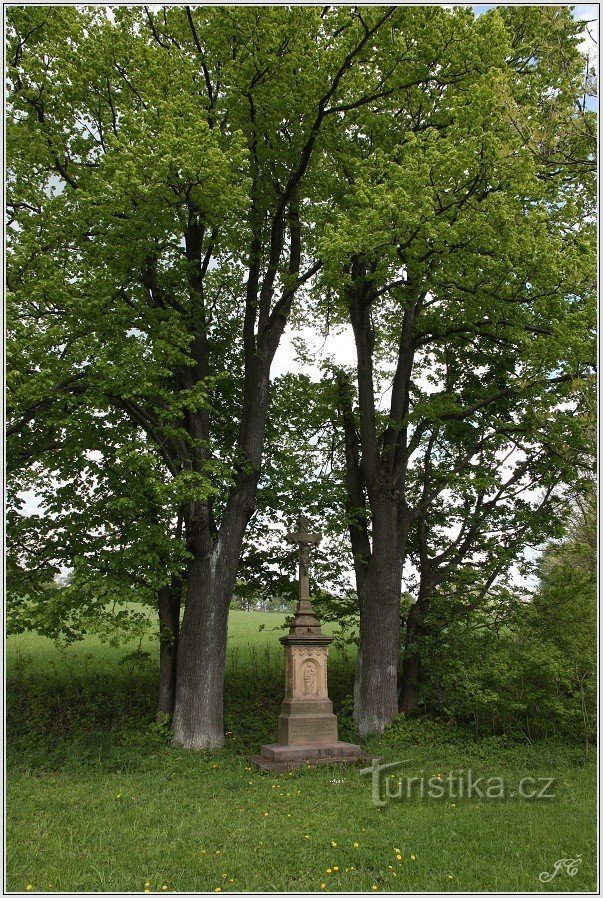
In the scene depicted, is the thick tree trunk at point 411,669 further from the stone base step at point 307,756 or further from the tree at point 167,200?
the tree at point 167,200

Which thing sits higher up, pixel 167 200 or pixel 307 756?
pixel 167 200

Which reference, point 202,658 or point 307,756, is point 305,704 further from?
point 202,658

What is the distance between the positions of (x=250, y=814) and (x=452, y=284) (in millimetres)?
8342

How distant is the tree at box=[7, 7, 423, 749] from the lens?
972cm

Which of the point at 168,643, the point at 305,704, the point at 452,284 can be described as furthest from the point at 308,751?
the point at 452,284

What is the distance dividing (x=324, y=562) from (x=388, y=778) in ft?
17.4

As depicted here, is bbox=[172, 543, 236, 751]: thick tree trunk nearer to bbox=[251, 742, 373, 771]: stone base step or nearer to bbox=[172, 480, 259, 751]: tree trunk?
bbox=[172, 480, 259, 751]: tree trunk

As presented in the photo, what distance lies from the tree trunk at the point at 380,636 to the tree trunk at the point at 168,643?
330 centimetres

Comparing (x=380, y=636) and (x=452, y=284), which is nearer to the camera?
(x=452, y=284)

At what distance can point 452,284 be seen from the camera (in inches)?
450

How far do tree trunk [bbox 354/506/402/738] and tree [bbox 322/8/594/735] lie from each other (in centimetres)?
2
